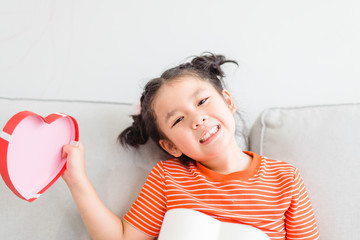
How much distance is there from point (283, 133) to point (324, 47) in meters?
0.36

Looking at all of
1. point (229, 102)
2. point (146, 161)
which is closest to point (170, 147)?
point (146, 161)

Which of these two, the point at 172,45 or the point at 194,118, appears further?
the point at 172,45

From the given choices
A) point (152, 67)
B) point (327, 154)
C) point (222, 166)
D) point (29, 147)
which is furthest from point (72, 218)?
point (327, 154)

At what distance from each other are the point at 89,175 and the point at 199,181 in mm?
300

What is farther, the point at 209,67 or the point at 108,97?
the point at 108,97

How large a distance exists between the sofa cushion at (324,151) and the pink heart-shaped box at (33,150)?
56 centimetres

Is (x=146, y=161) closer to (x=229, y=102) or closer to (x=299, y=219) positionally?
(x=229, y=102)

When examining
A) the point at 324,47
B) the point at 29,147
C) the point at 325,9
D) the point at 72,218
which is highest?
the point at 325,9

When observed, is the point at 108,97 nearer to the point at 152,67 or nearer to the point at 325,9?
the point at 152,67

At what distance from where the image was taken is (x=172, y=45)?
121 cm

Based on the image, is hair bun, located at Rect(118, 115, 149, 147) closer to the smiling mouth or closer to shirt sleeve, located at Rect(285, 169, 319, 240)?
the smiling mouth

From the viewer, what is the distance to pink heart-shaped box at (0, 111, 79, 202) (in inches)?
27.2

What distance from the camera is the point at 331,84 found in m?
1.15

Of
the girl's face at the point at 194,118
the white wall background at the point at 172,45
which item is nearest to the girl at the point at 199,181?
the girl's face at the point at 194,118
